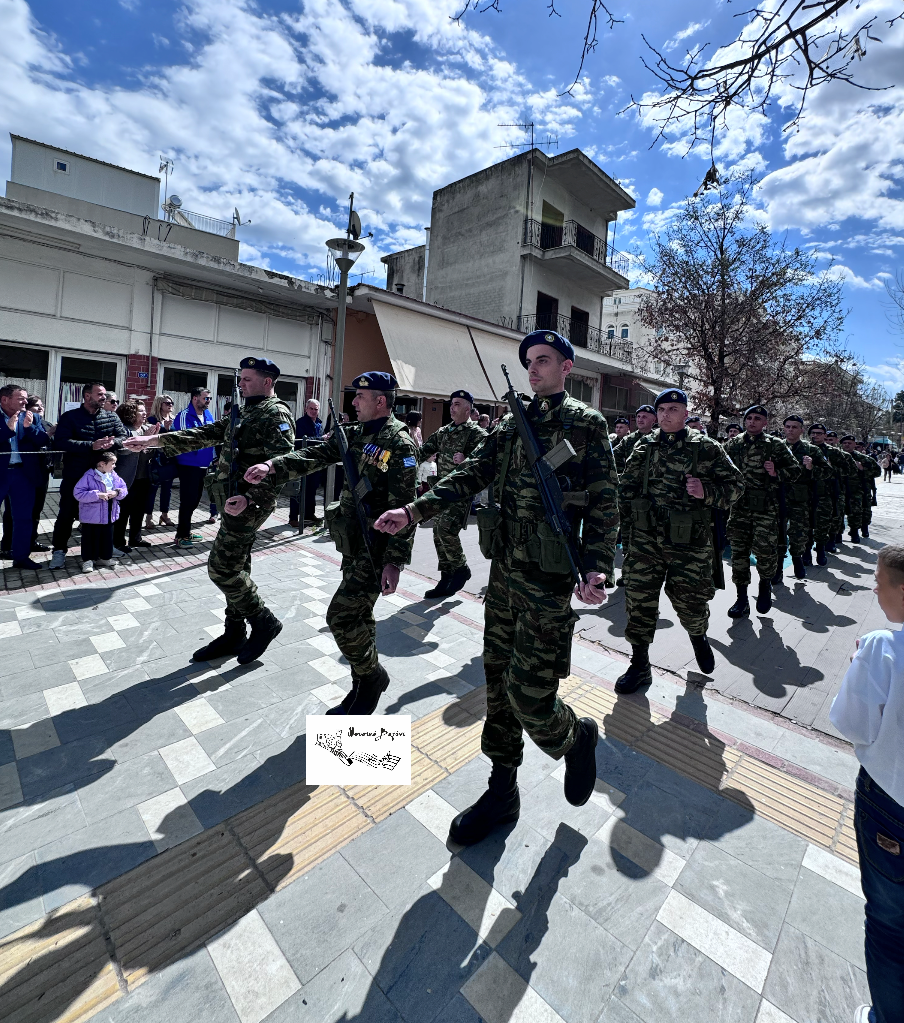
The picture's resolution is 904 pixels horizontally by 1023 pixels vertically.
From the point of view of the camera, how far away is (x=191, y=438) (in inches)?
161

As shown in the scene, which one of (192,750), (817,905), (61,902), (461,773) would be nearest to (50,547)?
(192,750)

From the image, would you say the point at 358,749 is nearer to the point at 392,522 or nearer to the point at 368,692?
the point at 368,692

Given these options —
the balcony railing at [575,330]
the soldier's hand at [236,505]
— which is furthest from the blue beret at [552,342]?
the balcony railing at [575,330]

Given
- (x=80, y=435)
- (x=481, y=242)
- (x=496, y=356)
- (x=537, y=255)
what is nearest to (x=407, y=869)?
(x=80, y=435)

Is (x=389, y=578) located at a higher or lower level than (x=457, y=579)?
higher

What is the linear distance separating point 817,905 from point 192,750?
3.15 m

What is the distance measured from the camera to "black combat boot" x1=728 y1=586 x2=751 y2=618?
19.3 feet

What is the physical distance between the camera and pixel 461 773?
9.57 ft

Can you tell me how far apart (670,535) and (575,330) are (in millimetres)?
21868

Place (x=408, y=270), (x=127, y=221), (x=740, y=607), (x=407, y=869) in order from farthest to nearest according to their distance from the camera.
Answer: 1. (x=408, y=270)
2. (x=127, y=221)
3. (x=740, y=607)
4. (x=407, y=869)

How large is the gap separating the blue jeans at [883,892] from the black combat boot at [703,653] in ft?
8.62

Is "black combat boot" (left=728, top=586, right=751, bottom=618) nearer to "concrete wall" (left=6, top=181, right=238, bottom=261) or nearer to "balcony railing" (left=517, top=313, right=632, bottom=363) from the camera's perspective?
"concrete wall" (left=6, top=181, right=238, bottom=261)

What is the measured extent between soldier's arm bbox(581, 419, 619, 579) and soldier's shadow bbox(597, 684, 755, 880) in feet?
4.13

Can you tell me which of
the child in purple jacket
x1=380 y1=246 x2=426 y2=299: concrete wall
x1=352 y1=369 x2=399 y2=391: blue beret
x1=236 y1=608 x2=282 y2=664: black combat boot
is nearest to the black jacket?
the child in purple jacket
